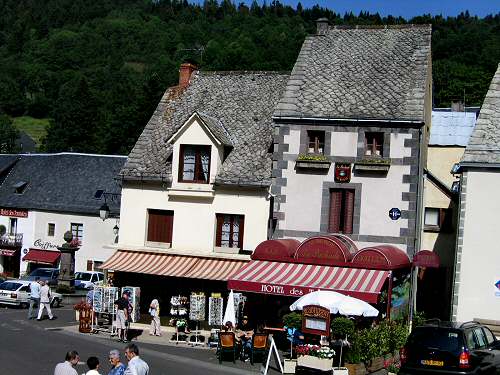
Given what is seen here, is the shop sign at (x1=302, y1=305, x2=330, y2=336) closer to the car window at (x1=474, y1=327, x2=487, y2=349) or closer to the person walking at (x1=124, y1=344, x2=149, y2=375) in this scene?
the car window at (x1=474, y1=327, x2=487, y2=349)

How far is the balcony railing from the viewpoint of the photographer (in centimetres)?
6397

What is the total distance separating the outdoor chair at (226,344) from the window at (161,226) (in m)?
9.63

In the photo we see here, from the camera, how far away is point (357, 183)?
3116cm

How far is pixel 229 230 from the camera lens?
110ft

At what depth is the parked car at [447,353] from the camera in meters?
19.9

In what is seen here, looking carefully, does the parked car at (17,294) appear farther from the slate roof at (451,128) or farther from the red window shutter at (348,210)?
the slate roof at (451,128)

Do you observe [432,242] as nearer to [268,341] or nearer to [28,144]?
[268,341]

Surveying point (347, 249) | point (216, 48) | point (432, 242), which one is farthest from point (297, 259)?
point (216, 48)

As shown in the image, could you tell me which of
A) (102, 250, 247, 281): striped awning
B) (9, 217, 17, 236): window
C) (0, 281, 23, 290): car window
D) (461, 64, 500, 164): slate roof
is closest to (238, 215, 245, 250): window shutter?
(102, 250, 247, 281): striped awning

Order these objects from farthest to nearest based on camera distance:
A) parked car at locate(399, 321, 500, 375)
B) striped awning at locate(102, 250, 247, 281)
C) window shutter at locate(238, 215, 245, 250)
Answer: window shutter at locate(238, 215, 245, 250), striped awning at locate(102, 250, 247, 281), parked car at locate(399, 321, 500, 375)

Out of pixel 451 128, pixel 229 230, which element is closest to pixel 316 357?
pixel 229 230

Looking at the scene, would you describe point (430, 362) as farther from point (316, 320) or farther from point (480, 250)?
point (480, 250)

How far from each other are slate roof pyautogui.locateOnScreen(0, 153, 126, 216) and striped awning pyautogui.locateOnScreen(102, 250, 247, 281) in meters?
27.6

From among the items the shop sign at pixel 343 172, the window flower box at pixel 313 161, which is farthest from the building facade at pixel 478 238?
the window flower box at pixel 313 161
